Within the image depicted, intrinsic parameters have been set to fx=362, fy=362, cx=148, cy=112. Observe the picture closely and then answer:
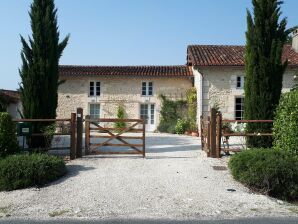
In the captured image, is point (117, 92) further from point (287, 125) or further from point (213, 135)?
point (287, 125)

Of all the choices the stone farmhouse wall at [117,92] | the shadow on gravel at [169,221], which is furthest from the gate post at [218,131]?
the stone farmhouse wall at [117,92]

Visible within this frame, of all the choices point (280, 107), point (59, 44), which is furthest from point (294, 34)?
point (59, 44)

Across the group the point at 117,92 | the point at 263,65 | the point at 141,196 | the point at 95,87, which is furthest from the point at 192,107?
the point at 141,196

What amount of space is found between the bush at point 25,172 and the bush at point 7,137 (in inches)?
48.6

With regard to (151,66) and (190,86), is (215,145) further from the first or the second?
(151,66)

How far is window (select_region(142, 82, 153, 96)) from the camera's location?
955 inches

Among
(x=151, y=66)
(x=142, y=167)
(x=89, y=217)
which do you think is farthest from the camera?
(x=151, y=66)

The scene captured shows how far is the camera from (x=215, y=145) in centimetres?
1115

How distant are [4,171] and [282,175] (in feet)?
19.8

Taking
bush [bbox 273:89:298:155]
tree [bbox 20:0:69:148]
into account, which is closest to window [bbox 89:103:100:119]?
tree [bbox 20:0:69:148]

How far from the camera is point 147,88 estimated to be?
2425cm

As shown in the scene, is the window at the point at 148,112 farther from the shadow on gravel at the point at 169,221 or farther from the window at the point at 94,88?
the shadow on gravel at the point at 169,221

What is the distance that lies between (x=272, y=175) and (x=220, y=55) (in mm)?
14930

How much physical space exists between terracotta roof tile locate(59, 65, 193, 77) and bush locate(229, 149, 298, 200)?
15721mm
